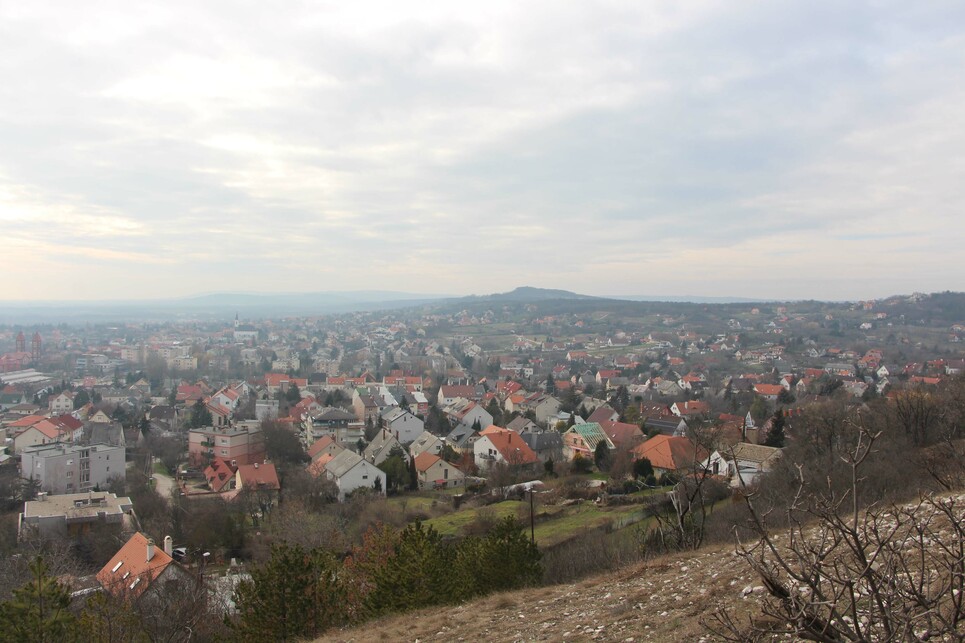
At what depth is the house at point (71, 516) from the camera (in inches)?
883

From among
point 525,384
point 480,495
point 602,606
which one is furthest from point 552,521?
point 525,384

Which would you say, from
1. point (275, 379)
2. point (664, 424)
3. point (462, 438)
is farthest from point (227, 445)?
point (275, 379)

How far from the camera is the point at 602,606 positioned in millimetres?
8008

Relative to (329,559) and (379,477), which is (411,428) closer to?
(379,477)

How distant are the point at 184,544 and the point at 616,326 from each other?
117 metres

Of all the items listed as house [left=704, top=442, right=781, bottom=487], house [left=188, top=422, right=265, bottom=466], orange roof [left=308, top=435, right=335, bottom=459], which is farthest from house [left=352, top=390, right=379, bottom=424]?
house [left=704, top=442, right=781, bottom=487]

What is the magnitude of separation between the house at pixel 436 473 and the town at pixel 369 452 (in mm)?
72

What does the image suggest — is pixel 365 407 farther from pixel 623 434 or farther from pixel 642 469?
pixel 642 469

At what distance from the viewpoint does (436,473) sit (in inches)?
1216

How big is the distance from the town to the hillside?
1357 millimetres

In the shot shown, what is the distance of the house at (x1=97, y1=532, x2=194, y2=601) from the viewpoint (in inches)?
597

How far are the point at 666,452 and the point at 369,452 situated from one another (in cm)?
1575

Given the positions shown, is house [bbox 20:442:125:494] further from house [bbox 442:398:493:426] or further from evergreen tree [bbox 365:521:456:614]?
evergreen tree [bbox 365:521:456:614]

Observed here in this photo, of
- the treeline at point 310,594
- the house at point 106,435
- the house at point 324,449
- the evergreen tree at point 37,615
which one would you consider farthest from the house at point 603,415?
the evergreen tree at point 37,615
